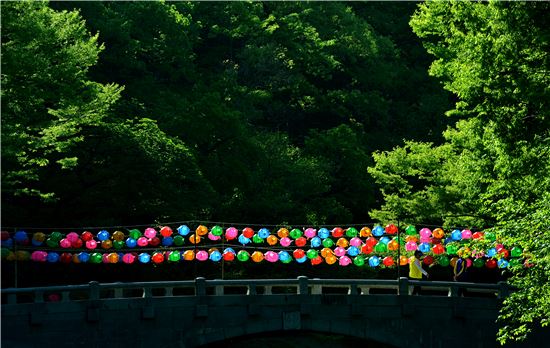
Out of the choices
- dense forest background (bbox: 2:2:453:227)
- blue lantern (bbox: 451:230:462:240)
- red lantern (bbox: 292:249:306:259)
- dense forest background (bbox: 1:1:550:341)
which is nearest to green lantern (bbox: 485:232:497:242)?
dense forest background (bbox: 1:1:550:341)

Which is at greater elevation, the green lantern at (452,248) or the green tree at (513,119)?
the green tree at (513,119)

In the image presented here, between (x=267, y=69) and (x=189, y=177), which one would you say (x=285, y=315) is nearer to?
(x=189, y=177)

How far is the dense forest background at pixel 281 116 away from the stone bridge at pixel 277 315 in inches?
59.2

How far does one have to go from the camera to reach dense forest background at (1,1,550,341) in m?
34.1

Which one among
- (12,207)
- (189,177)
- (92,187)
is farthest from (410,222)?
(12,207)

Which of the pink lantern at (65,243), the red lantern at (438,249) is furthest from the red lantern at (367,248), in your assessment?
the pink lantern at (65,243)

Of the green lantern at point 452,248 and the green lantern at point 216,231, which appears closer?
the green lantern at point 452,248

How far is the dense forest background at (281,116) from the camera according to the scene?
34.1 m

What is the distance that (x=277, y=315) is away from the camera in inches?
1501

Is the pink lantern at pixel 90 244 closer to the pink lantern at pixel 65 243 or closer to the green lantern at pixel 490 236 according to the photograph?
the pink lantern at pixel 65 243

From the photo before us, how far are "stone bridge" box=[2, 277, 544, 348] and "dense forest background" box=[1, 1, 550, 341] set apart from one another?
150 cm

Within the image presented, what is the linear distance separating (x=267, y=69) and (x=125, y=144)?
54.7ft

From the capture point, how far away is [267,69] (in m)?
61.1

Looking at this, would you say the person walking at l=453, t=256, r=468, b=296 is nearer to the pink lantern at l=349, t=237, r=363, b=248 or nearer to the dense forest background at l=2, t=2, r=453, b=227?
the pink lantern at l=349, t=237, r=363, b=248
